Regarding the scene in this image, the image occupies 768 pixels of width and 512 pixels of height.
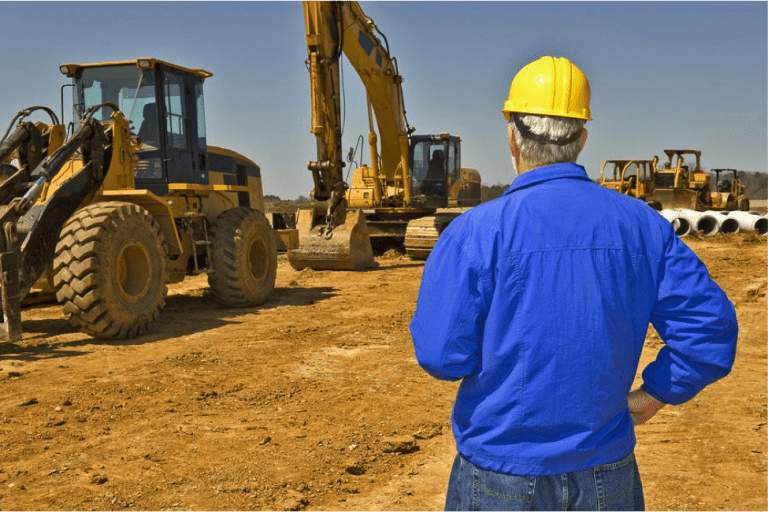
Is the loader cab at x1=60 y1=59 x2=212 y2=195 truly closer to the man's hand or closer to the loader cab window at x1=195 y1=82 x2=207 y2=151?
the loader cab window at x1=195 y1=82 x2=207 y2=151

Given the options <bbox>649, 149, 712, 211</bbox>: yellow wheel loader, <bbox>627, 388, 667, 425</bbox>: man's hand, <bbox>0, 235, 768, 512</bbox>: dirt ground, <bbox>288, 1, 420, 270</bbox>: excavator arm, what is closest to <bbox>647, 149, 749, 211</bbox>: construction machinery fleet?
<bbox>649, 149, 712, 211</bbox>: yellow wheel loader

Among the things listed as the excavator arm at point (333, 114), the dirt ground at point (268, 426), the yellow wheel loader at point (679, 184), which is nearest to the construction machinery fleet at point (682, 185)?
the yellow wheel loader at point (679, 184)

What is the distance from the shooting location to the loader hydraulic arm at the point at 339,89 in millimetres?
14414

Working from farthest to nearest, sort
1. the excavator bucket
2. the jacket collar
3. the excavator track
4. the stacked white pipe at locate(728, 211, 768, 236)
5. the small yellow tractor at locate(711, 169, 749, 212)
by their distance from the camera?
1. the small yellow tractor at locate(711, 169, 749, 212)
2. the stacked white pipe at locate(728, 211, 768, 236)
3. the excavator track
4. the excavator bucket
5. the jacket collar

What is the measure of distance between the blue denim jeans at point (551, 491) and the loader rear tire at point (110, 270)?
6824 mm

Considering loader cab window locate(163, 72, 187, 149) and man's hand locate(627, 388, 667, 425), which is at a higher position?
loader cab window locate(163, 72, 187, 149)

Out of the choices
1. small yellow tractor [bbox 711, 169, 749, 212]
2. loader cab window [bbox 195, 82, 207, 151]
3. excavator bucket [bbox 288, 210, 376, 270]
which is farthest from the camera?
small yellow tractor [bbox 711, 169, 749, 212]

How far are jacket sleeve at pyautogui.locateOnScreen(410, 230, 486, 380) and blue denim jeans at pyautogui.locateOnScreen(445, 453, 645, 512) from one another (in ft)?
0.89

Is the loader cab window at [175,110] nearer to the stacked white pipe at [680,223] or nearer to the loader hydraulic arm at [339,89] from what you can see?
the loader hydraulic arm at [339,89]

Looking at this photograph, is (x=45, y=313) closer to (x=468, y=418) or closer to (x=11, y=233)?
(x=11, y=233)

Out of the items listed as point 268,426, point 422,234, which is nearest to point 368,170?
point 422,234

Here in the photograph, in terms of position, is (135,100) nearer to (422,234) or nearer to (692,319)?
(422,234)

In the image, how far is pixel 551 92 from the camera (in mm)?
2000

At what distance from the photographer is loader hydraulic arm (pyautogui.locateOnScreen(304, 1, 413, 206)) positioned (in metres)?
14.4
